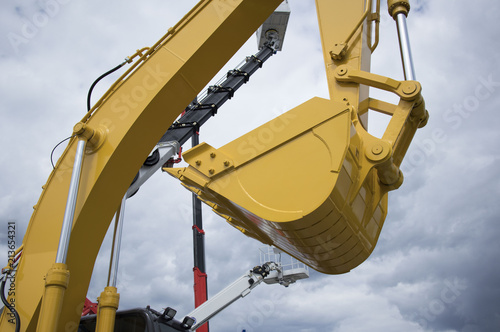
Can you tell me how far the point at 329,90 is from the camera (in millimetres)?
4285

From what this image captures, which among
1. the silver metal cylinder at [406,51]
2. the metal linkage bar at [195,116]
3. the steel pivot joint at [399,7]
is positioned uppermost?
the metal linkage bar at [195,116]

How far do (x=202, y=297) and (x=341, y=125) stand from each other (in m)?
9.34

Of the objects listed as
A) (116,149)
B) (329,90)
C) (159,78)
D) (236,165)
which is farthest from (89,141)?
(329,90)

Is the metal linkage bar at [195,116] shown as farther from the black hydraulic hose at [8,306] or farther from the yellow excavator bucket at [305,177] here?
the black hydraulic hose at [8,306]

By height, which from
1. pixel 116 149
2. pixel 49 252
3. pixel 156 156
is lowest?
pixel 49 252

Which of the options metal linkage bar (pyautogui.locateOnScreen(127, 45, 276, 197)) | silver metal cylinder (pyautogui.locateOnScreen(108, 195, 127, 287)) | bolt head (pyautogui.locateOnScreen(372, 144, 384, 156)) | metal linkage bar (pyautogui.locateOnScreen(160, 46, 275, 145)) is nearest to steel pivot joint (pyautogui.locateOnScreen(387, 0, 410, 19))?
bolt head (pyautogui.locateOnScreen(372, 144, 384, 156))

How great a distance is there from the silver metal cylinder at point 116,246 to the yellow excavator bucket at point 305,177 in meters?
0.61

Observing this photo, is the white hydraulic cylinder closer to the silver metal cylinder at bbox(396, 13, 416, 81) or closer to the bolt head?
the bolt head

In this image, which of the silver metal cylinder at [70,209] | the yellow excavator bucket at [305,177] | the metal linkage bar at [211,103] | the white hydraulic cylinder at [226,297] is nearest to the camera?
the silver metal cylinder at [70,209]

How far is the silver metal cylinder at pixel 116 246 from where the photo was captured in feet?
10.9

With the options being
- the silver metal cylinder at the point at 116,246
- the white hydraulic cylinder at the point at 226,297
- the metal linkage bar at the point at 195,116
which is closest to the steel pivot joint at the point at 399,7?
the silver metal cylinder at the point at 116,246

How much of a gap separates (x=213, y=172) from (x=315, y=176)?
82 cm

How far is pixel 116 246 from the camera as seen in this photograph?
3.48 meters

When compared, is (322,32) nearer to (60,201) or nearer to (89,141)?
(89,141)
